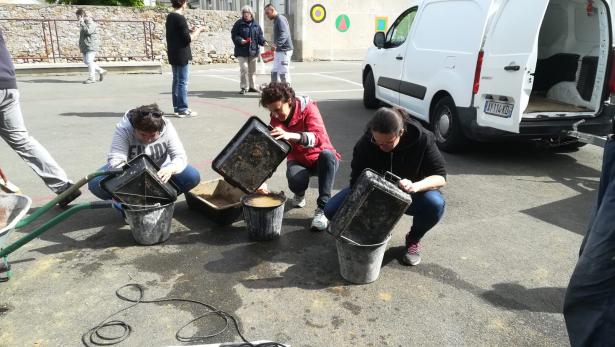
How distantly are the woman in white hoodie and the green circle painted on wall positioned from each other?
60.3 feet

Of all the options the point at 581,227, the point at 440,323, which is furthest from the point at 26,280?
the point at 581,227

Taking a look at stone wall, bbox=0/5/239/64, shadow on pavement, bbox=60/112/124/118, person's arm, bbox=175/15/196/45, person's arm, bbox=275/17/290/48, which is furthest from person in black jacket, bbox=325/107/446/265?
stone wall, bbox=0/5/239/64

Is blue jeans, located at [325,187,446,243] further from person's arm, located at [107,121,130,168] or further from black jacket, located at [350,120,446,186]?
person's arm, located at [107,121,130,168]

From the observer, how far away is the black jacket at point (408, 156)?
10.1 ft

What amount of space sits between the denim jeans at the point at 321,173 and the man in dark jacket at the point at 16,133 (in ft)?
6.61

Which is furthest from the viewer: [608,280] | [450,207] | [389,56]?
[389,56]

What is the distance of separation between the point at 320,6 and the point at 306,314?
1933cm

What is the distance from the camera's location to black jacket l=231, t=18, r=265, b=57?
9.80 meters

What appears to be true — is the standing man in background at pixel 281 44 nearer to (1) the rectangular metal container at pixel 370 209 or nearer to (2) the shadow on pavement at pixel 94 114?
(2) the shadow on pavement at pixel 94 114

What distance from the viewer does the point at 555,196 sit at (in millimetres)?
4660

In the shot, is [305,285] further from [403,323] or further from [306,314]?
[403,323]

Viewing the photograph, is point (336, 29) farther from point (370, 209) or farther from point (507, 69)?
point (370, 209)

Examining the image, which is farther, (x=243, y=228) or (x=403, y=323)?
(x=243, y=228)

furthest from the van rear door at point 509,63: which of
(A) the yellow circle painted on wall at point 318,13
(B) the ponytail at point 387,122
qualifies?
(A) the yellow circle painted on wall at point 318,13
